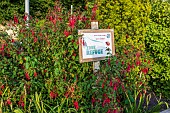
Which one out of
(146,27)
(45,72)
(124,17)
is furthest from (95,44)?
(146,27)

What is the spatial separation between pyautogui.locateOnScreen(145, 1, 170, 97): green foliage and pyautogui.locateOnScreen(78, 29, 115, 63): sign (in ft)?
6.42

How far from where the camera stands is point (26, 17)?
450 centimetres

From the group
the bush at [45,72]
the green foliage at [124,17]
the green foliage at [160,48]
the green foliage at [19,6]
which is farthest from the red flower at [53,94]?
the green foliage at [19,6]

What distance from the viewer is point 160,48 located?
6359mm

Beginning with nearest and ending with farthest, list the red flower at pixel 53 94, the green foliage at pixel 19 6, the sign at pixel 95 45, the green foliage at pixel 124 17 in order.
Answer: the red flower at pixel 53 94, the sign at pixel 95 45, the green foliage at pixel 124 17, the green foliage at pixel 19 6

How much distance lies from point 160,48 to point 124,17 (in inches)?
39.2

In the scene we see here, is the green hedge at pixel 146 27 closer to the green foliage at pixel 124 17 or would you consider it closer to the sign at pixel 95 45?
the green foliage at pixel 124 17

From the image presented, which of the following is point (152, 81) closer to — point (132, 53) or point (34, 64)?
point (132, 53)

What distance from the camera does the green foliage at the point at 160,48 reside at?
251 inches

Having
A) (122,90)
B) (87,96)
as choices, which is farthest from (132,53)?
(87,96)

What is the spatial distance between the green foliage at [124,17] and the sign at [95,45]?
1199 mm

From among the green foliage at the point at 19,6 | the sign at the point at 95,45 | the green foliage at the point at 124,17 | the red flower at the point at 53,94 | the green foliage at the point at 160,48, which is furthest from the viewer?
the green foliage at the point at 19,6

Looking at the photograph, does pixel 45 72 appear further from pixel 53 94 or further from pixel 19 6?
pixel 19 6

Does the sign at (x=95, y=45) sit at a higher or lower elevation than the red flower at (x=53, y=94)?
higher
